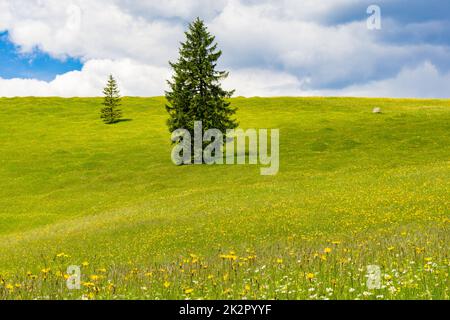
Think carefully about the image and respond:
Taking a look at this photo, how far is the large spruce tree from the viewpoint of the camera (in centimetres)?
5862

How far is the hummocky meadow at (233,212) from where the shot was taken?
10.3 m

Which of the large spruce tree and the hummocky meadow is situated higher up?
the large spruce tree

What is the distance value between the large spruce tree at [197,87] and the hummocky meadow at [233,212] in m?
6.04

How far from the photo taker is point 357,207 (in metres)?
27.7

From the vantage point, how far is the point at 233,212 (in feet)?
99.2

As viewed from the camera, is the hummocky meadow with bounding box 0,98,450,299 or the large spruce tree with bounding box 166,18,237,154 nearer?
the hummocky meadow with bounding box 0,98,450,299

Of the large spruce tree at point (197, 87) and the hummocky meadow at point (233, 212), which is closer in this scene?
the hummocky meadow at point (233, 212)

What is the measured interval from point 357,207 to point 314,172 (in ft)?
72.1

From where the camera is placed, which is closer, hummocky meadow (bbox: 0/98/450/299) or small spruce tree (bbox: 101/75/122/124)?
hummocky meadow (bbox: 0/98/450/299)

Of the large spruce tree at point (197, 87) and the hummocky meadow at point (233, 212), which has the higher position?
the large spruce tree at point (197, 87)

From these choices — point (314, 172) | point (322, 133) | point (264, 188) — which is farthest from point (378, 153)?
point (264, 188)

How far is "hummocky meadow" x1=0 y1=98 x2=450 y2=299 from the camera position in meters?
10.3

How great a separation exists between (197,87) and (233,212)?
32.9 m

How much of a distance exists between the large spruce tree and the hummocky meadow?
6044 mm
